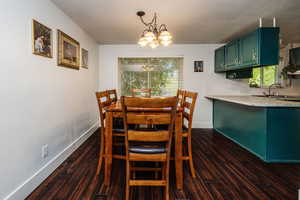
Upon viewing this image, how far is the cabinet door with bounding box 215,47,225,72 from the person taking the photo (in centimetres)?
374

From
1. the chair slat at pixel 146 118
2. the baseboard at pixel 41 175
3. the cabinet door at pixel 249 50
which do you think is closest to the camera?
the chair slat at pixel 146 118

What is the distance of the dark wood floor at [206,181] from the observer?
63.8 inches

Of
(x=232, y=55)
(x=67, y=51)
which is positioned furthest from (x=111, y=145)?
(x=232, y=55)


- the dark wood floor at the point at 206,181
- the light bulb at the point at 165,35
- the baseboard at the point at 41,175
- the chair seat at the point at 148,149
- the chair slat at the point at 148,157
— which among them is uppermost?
the light bulb at the point at 165,35

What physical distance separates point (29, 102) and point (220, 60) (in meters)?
3.88

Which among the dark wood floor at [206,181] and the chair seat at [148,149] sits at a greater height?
the chair seat at [148,149]

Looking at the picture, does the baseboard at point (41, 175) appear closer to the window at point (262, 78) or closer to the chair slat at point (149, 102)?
the chair slat at point (149, 102)

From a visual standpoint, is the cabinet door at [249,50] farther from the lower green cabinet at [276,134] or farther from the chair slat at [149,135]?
the chair slat at [149,135]

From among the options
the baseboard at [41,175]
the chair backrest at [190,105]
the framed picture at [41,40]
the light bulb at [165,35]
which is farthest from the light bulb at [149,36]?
the baseboard at [41,175]

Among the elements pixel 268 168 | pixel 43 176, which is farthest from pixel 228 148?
pixel 43 176

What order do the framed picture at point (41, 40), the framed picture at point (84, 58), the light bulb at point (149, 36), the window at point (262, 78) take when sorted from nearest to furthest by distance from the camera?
1. the framed picture at point (41, 40)
2. the light bulb at point (149, 36)
3. the framed picture at point (84, 58)
4. the window at point (262, 78)

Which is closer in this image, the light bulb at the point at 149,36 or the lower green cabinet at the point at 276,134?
the light bulb at the point at 149,36

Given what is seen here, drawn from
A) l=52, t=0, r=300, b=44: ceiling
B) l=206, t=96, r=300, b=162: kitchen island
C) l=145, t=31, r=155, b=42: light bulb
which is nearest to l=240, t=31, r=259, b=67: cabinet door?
l=52, t=0, r=300, b=44: ceiling

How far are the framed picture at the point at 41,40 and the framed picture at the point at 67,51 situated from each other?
201 millimetres
